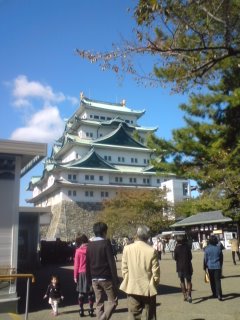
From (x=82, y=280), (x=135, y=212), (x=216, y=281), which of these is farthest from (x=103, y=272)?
(x=135, y=212)

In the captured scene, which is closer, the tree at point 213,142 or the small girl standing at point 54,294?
the small girl standing at point 54,294

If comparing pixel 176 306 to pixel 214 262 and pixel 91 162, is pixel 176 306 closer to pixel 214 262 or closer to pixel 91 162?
pixel 214 262

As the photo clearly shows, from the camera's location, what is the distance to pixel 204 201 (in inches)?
684

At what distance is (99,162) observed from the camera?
49031mm

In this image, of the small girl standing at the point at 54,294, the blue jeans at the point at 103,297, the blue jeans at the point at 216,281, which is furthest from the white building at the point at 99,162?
the blue jeans at the point at 103,297

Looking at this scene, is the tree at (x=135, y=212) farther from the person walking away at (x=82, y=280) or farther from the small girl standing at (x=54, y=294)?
the person walking away at (x=82, y=280)

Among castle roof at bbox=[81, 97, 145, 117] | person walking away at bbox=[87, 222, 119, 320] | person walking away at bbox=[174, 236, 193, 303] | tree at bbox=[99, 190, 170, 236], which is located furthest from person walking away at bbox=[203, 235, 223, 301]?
castle roof at bbox=[81, 97, 145, 117]

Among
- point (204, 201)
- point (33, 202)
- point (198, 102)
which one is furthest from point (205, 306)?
point (33, 202)

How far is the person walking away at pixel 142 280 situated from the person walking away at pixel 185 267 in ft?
12.5

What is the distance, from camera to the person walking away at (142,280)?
4730 mm

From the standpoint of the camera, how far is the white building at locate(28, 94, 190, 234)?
4766cm

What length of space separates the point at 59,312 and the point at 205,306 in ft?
9.94

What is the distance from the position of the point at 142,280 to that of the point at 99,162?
44398 millimetres

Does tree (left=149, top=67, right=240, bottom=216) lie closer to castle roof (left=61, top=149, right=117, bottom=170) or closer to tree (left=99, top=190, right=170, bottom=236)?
tree (left=99, top=190, right=170, bottom=236)
